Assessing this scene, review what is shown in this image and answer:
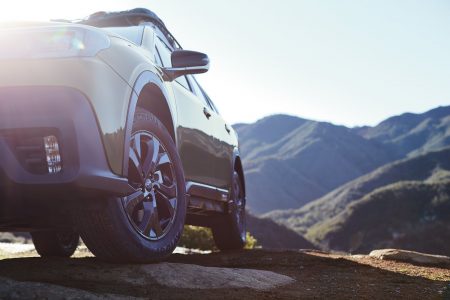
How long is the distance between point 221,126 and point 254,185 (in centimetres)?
18545

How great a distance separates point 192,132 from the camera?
4.24 m

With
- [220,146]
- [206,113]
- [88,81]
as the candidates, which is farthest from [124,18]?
[88,81]

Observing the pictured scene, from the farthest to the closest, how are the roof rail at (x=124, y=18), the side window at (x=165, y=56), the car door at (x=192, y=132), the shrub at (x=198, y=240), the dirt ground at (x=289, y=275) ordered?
the shrub at (x=198, y=240)
the roof rail at (x=124, y=18)
the side window at (x=165, y=56)
the car door at (x=192, y=132)
the dirt ground at (x=289, y=275)

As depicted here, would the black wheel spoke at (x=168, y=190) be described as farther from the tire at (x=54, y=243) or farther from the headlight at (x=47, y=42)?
the tire at (x=54, y=243)

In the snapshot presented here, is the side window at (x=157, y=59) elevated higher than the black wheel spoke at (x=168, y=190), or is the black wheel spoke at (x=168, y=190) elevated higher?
the side window at (x=157, y=59)

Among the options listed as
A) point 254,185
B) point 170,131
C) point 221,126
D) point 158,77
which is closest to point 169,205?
point 170,131

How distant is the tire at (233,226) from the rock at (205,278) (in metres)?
2.11

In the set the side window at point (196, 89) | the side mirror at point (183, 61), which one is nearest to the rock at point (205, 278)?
the side mirror at point (183, 61)

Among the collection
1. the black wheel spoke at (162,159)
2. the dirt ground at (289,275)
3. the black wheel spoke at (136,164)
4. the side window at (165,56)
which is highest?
the side window at (165,56)

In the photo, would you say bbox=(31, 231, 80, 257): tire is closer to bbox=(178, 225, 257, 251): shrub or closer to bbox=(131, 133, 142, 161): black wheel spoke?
bbox=(131, 133, 142, 161): black wheel spoke

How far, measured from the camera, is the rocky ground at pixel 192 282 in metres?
2.51

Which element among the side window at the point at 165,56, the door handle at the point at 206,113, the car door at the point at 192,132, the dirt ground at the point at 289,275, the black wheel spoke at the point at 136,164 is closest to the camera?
the dirt ground at the point at 289,275

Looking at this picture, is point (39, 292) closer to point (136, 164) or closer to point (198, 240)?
point (136, 164)

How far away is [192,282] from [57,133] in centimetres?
115
